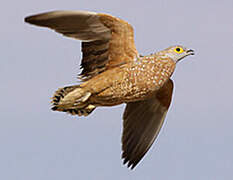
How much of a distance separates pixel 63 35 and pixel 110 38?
3.36 ft

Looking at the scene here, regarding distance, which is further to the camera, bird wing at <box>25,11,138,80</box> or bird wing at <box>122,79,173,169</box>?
bird wing at <box>122,79,173,169</box>

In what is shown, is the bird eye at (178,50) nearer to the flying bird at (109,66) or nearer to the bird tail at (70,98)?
the flying bird at (109,66)

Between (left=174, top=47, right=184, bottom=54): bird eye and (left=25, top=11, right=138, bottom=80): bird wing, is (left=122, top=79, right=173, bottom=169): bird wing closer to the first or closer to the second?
(left=174, top=47, right=184, bottom=54): bird eye

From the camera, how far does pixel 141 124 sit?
1373cm

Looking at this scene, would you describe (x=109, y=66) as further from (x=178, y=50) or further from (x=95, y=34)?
(x=178, y=50)

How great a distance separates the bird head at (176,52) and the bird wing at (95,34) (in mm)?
819

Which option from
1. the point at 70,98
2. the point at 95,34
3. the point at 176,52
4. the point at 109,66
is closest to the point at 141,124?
the point at 176,52

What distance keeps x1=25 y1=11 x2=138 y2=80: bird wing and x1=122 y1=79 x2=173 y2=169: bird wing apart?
1.88 metres

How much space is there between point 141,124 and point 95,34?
2.99 meters

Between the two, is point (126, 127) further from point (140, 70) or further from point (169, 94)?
point (140, 70)

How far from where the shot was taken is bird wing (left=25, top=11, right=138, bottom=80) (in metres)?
10.8

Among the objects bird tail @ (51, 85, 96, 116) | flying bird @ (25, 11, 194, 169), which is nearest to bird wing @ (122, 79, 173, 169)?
flying bird @ (25, 11, 194, 169)

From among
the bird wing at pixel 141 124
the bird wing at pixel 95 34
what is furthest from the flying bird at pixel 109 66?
the bird wing at pixel 141 124

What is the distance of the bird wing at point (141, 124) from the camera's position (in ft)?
44.6
